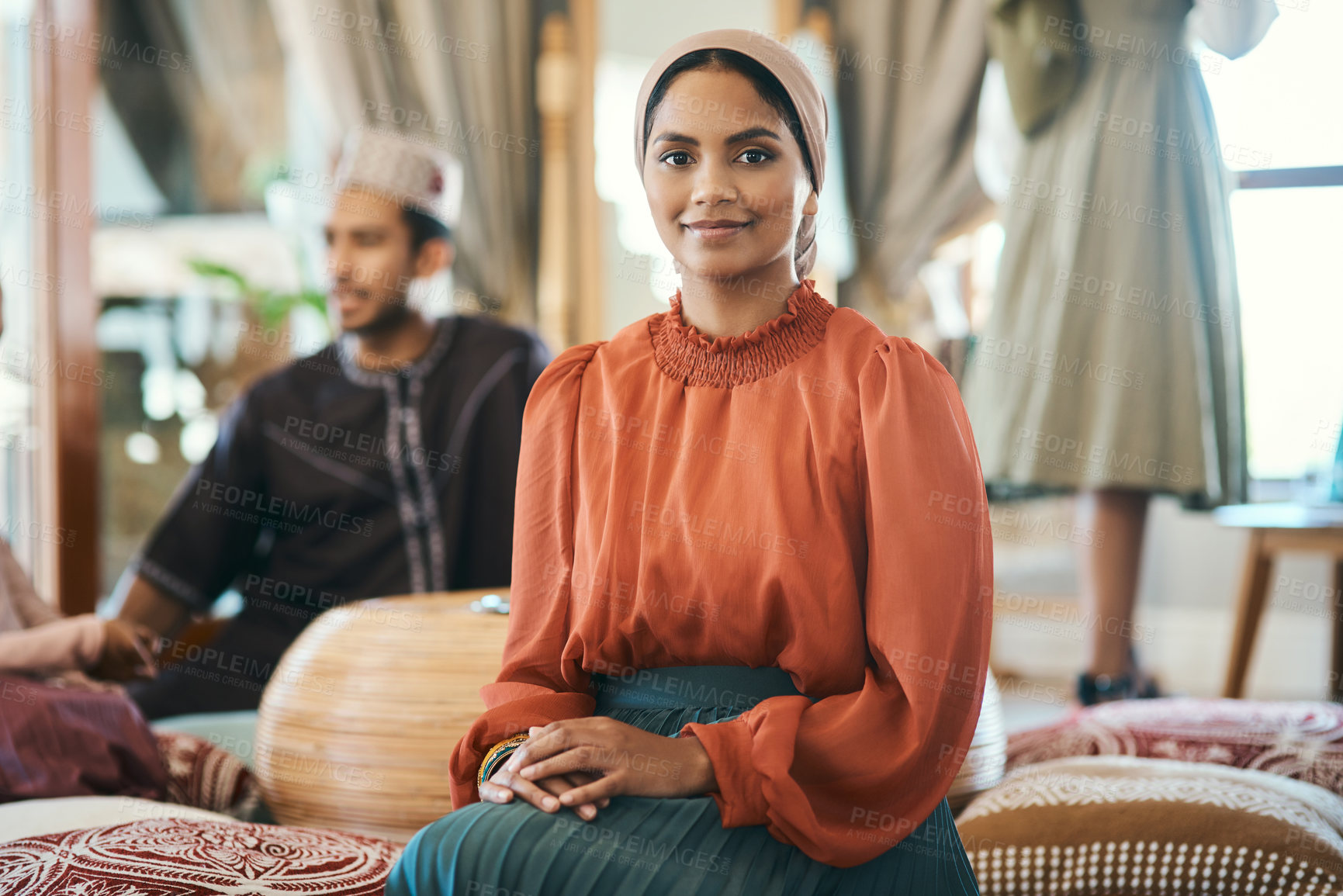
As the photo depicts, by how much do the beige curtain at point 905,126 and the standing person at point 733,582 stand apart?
12.4 feet

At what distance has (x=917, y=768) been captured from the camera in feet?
3.35

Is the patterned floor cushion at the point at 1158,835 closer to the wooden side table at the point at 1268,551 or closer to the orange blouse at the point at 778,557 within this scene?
the orange blouse at the point at 778,557

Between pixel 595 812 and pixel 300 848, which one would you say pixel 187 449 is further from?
pixel 595 812

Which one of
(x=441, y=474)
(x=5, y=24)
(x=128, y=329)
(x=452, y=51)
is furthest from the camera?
(x=128, y=329)

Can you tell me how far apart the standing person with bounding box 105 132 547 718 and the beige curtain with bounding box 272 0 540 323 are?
7.09 feet

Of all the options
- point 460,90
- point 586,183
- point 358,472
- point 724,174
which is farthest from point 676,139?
point 460,90

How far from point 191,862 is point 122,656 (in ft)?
2.35

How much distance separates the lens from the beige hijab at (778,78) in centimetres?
109

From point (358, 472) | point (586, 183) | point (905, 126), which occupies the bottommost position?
point (358, 472)

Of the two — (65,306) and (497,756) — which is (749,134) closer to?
(497,756)

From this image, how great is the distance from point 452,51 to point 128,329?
7.03ft

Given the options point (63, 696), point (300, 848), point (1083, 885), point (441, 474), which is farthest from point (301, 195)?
point (1083, 885)

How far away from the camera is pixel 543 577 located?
3.88 feet

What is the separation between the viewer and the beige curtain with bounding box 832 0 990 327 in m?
4.73
